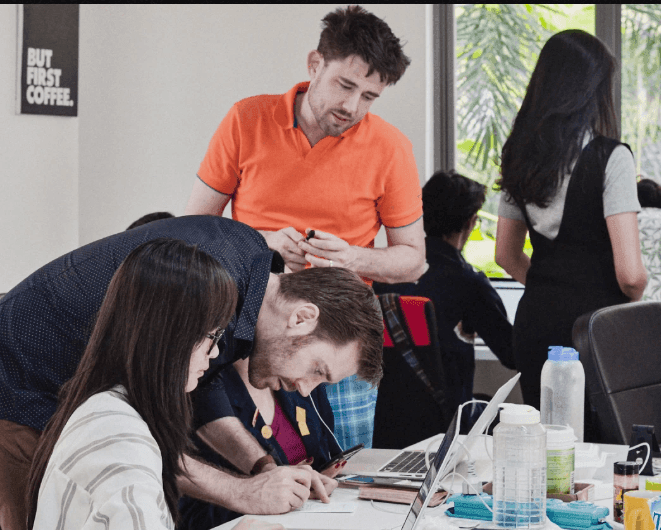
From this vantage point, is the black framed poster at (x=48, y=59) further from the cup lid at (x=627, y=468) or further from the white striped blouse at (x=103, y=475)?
the cup lid at (x=627, y=468)

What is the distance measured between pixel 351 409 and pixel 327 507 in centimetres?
64

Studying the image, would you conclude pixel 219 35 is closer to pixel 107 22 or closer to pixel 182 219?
pixel 107 22

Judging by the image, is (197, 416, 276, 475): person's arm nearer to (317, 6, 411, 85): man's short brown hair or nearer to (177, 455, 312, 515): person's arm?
(177, 455, 312, 515): person's arm

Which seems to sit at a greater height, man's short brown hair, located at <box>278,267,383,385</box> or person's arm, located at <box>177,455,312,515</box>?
man's short brown hair, located at <box>278,267,383,385</box>

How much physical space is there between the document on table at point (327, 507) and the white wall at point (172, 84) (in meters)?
2.18

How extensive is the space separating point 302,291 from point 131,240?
1.12 feet

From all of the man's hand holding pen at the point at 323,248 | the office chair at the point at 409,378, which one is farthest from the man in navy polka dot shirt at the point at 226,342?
the office chair at the point at 409,378

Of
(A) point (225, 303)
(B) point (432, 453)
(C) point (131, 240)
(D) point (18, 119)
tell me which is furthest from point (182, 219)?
(D) point (18, 119)

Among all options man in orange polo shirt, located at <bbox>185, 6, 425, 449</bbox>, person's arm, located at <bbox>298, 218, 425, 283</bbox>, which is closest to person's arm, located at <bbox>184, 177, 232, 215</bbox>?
man in orange polo shirt, located at <bbox>185, 6, 425, 449</bbox>

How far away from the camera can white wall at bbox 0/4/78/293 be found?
9.89 feet

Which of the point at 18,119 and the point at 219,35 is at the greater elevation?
the point at 219,35

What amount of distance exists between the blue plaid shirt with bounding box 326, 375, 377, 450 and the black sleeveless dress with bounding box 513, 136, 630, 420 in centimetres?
45

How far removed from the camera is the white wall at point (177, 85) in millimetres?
3607

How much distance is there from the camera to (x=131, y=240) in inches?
60.8
